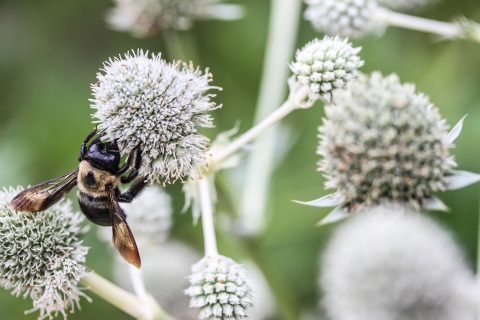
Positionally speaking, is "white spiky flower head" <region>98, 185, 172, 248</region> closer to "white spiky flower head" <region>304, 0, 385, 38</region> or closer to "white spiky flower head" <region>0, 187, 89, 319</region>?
"white spiky flower head" <region>0, 187, 89, 319</region>

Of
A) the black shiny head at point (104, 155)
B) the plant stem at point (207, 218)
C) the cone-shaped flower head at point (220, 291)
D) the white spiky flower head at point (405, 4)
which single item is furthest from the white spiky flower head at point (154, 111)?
the white spiky flower head at point (405, 4)

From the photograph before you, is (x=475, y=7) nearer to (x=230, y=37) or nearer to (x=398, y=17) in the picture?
(x=398, y=17)

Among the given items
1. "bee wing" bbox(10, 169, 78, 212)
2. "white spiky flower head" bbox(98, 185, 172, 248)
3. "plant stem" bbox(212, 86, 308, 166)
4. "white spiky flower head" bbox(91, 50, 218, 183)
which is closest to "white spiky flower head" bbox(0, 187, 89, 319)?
"bee wing" bbox(10, 169, 78, 212)

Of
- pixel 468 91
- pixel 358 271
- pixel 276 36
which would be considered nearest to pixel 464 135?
pixel 468 91

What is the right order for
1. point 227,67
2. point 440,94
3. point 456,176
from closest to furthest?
point 456,176 < point 440,94 < point 227,67

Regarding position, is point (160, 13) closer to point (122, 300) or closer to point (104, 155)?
point (104, 155)

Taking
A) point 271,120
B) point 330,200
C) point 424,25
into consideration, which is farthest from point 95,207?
point 424,25
